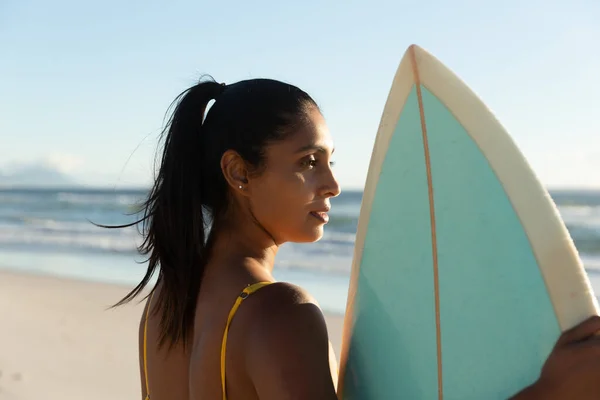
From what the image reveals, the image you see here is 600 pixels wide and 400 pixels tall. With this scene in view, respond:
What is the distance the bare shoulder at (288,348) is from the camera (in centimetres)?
134

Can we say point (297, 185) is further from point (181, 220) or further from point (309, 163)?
point (181, 220)

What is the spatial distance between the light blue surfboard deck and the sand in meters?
3.67

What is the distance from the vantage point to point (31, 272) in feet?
33.6

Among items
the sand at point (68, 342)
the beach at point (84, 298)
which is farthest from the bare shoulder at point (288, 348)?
the sand at point (68, 342)

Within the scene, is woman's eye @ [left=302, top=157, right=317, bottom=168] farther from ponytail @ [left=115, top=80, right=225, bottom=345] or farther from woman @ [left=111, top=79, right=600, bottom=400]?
ponytail @ [left=115, top=80, right=225, bottom=345]

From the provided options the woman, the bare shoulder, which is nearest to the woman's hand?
the woman

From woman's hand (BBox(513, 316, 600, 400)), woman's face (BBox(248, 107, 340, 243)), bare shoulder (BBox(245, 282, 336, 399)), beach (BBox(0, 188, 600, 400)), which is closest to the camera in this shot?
woman's hand (BBox(513, 316, 600, 400))

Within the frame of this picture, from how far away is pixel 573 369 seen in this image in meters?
1.23

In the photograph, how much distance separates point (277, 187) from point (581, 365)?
744mm

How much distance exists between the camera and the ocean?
368 inches

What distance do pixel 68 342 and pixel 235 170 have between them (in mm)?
5188

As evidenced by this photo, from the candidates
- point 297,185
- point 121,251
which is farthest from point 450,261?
point 121,251

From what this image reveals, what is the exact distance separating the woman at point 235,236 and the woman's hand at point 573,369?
0.02 metres

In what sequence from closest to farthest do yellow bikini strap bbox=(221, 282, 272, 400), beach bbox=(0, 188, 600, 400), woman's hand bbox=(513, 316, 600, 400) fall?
woman's hand bbox=(513, 316, 600, 400)
yellow bikini strap bbox=(221, 282, 272, 400)
beach bbox=(0, 188, 600, 400)
